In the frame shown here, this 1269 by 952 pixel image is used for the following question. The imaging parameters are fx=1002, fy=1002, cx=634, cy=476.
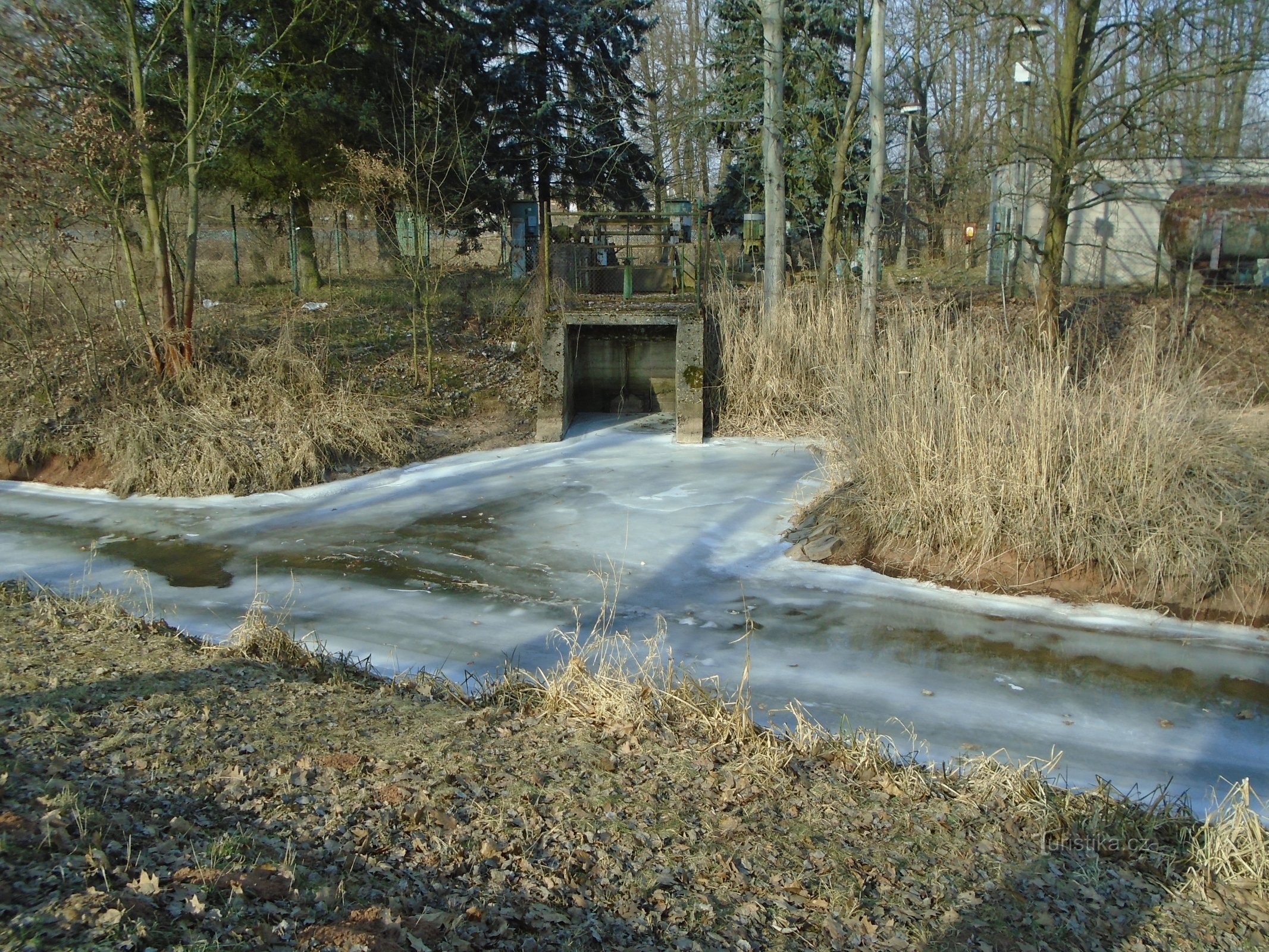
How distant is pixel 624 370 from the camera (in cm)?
1474

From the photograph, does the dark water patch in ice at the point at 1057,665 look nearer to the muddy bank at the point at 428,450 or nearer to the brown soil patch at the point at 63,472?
the muddy bank at the point at 428,450

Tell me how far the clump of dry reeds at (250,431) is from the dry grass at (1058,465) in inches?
234

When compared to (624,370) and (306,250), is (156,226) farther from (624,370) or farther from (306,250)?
(306,250)

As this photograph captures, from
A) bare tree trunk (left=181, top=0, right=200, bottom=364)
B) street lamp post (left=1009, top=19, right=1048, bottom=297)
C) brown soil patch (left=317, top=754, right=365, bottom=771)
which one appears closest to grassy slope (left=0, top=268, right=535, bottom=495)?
bare tree trunk (left=181, top=0, right=200, bottom=364)

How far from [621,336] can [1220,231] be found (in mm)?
12224

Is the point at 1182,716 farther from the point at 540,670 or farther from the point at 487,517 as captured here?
the point at 487,517

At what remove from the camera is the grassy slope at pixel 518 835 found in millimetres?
2875

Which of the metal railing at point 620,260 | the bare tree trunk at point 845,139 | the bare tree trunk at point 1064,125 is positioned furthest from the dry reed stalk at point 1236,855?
the bare tree trunk at point 845,139

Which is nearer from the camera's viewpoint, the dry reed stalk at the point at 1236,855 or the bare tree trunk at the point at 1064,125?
the dry reed stalk at the point at 1236,855

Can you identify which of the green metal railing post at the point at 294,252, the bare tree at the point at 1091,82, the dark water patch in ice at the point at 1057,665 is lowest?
the dark water patch in ice at the point at 1057,665

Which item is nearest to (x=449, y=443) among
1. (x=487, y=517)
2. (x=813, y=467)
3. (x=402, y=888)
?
(x=487, y=517)

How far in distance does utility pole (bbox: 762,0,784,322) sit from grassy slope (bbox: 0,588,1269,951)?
406 inches

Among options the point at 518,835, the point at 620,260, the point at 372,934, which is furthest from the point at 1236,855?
the point at 620,260

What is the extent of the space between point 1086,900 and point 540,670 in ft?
9.50
